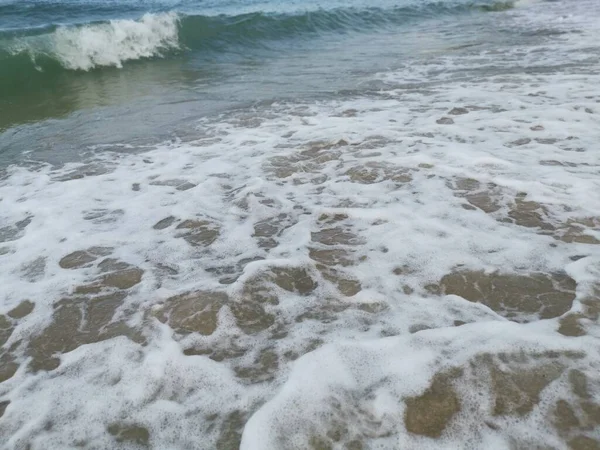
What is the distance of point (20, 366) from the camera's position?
2.26 metres

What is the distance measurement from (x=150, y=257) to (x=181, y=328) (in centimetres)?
85

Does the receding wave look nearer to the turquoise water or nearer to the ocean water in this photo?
the turquoise water

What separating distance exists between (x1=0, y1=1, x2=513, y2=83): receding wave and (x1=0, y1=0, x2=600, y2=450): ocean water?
14.7ft

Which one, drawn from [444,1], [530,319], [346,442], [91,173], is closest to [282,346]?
[346,442]

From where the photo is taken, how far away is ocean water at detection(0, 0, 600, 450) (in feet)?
6.21

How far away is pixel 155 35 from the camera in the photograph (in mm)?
12891

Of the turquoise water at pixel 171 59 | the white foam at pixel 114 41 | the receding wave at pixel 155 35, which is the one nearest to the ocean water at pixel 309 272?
the turquoise water at pixel 171 59

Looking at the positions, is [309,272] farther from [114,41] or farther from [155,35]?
[155,35]

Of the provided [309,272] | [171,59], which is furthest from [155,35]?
[309,272]

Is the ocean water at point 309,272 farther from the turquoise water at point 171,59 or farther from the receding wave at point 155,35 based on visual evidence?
the receding wave at point 155,35

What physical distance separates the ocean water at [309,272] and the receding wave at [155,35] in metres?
4.49

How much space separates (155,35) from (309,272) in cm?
1215

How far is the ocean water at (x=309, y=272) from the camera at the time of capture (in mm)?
1892

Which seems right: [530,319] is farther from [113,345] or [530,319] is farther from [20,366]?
[20,366]
